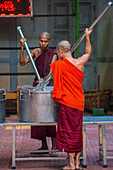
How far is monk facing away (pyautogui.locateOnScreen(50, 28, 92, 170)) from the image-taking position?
454 cm

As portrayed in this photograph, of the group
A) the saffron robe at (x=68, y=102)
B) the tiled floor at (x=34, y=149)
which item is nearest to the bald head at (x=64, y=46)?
the saffron robe at (x=68, y=102)

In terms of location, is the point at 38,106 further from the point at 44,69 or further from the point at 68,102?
the point at 44,69

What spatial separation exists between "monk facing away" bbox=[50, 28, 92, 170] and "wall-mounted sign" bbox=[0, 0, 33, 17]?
10.6ft

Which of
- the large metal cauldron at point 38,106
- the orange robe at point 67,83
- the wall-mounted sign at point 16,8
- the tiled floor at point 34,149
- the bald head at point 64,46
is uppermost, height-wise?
the wall-mounted sign at point 16,8

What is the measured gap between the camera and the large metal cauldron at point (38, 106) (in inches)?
186

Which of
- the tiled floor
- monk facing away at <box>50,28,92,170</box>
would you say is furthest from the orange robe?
the tiled floor

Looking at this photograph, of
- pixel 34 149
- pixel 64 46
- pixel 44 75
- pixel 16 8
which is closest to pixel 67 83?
pixel 64 46

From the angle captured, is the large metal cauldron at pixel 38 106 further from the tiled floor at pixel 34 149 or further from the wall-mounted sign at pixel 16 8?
the wall-mounted sign at pixel 16 8

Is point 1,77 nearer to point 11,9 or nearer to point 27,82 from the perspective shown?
point 27,82

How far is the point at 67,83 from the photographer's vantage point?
4.55 m

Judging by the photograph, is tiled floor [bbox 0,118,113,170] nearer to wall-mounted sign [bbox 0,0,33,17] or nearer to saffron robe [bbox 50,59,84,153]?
saffron robe [bbox 50,59,84,153]

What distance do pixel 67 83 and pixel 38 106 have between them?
46 cm

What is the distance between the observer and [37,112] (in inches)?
186

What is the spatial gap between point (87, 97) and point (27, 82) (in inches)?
56.1
